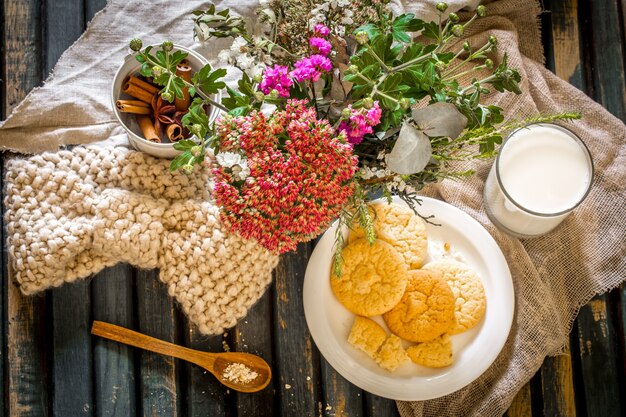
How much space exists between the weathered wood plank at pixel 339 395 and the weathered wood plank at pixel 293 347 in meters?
0.02

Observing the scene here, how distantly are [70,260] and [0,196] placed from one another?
0.23 meters

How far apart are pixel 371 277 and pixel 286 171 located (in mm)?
423

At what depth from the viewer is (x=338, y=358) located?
1217mm

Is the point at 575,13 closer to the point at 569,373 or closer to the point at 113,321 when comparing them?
the point at 569,373

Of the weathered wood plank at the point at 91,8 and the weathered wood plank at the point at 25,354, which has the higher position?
the weathered wood plank at the point at 91,8

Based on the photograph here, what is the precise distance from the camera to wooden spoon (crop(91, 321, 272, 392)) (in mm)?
1234

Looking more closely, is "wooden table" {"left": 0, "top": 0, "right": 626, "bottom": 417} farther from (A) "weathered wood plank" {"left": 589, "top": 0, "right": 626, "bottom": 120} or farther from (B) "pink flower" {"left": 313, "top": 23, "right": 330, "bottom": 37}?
(B) "pink flower" {"left": 313, "top": 23, "right": 330, "bottom": 37}

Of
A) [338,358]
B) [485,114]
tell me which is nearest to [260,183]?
[485,114]

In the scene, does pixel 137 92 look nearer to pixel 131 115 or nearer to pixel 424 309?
pixel 131 115

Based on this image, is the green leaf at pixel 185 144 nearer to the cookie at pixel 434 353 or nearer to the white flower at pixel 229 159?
the white flower at pixel 229 159

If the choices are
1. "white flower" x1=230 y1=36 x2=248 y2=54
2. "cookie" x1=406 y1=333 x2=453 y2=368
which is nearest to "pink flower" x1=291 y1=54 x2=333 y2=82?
"white flower" x1=230 y1=36 x2=248 y2=54

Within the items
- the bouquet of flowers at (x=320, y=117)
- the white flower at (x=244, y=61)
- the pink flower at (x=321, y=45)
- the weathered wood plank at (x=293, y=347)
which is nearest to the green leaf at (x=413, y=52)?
the bouquet of flowers at (x=320, y=117)

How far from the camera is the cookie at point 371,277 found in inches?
46.8

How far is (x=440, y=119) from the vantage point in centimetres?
84
